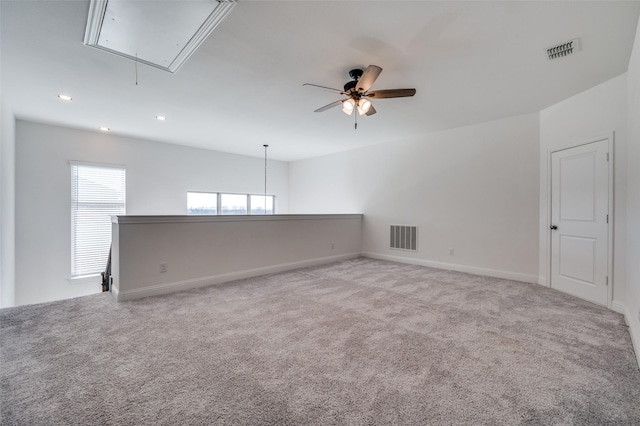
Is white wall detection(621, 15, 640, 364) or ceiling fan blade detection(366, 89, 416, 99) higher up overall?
ceiling fan blade detection(366, 89, 416, 99)

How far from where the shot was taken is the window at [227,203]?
6469mm

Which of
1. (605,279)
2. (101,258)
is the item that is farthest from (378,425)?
(101,258)

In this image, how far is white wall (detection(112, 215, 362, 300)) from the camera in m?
3.26

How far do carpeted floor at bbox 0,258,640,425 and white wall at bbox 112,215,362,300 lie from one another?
368 mm

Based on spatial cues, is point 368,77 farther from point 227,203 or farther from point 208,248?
point 227,203

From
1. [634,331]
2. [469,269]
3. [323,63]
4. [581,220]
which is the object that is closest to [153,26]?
[323,63]

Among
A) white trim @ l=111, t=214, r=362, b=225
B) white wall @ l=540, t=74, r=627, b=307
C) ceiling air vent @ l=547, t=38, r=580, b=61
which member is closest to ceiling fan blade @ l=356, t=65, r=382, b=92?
ceiling air vent @ l=547, t=38, r=580, b=61

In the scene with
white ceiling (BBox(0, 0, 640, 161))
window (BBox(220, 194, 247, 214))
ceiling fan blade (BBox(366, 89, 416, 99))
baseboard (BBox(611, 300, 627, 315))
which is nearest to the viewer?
white ceiling (BBox(0, 0, 640, 161))

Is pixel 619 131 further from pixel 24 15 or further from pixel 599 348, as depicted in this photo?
pixel 24 15

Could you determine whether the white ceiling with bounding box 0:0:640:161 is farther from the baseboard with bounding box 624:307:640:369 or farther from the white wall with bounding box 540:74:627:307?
the baseboard with bounding box 624:307:640:369

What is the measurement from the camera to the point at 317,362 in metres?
1.93

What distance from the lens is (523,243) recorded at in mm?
4098

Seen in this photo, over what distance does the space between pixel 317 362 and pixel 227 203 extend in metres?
5.88

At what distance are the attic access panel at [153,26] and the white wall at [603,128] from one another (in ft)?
13.4
